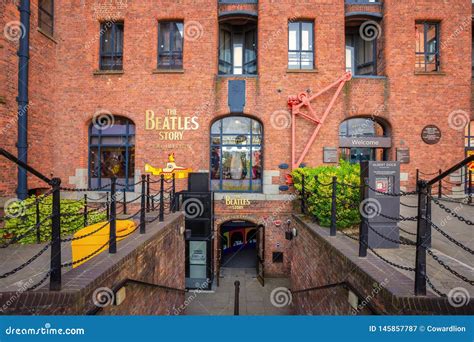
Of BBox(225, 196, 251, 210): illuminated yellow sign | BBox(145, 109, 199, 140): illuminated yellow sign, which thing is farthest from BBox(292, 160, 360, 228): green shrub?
BBox(145, 109, 199, 140): illuminated yellow sign

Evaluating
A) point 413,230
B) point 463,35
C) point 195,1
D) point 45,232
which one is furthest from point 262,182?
point 463,35

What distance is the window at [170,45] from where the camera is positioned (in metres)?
9.85

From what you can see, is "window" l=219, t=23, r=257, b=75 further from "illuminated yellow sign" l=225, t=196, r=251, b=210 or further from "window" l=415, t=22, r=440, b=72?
"window" l=415, t=22, r=440, b=72

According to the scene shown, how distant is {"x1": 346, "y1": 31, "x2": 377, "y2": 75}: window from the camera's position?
1035 cm

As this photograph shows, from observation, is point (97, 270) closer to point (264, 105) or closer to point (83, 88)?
point (264, 105)

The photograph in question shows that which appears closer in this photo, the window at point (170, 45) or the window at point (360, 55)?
the window at point (170, 45)

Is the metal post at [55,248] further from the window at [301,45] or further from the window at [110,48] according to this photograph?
the window at [301,45]

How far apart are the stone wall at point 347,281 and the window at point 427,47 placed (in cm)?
877

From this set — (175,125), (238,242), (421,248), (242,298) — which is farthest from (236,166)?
(421,248)

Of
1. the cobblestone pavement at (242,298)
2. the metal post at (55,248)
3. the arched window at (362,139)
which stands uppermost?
the arched window at (362,139)

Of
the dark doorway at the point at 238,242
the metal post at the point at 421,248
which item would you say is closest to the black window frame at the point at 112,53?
the dark doorway at the point at 238,242

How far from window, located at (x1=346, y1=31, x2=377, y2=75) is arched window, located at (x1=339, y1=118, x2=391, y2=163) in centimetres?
233

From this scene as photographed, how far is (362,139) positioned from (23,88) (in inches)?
487

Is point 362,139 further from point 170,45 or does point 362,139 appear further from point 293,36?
point 170,45
